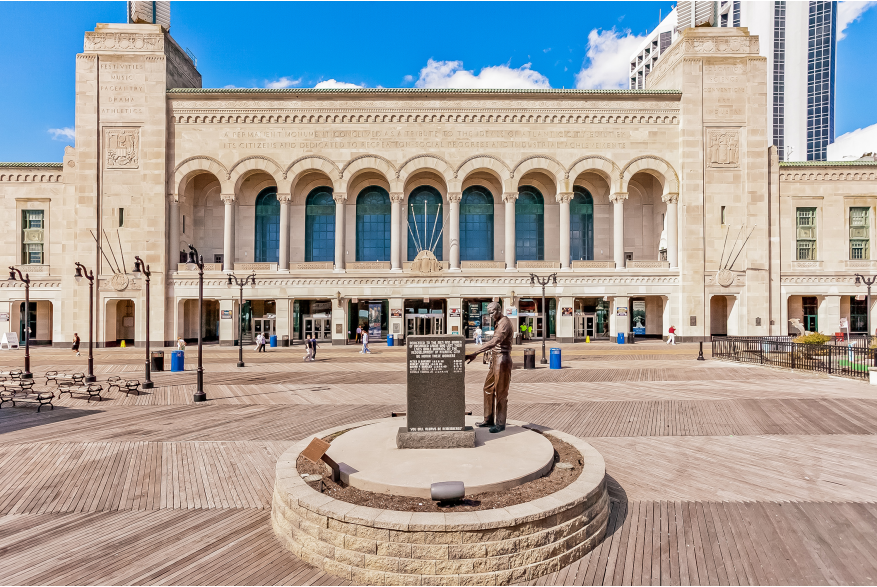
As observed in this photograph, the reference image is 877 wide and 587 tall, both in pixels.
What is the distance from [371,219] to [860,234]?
140 feet

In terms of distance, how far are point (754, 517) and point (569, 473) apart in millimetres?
2839

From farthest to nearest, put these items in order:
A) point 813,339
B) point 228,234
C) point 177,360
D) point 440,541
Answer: point 228,234, point 177,360, point 813,339, point 440,541

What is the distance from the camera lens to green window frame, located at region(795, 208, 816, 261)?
123 ft

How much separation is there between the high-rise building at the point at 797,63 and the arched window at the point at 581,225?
2989 inches

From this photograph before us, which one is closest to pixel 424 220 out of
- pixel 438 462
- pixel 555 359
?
pixel 555 359

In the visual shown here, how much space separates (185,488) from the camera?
308 inches

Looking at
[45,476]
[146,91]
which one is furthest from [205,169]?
[45,476]

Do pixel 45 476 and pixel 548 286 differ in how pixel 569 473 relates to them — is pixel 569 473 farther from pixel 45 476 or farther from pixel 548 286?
pixel 548 286

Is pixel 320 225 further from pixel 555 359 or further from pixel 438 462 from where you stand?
pixel 438 462

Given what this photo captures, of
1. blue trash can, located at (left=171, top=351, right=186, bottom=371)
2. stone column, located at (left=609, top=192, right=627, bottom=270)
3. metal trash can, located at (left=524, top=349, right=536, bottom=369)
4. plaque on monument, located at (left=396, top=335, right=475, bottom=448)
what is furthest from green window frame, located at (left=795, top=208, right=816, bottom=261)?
blue trash can, located at (left=171, top=351, right=186, bottom=371)

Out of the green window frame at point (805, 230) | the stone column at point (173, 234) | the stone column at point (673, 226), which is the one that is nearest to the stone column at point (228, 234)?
the stone column at point (173, 234)

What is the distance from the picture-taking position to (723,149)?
35.9 m

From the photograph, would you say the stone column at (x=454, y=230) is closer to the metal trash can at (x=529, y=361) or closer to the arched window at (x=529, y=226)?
the arched window at (x=529, y=226)

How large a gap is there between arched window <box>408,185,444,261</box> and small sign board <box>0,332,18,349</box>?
31.3 meters
